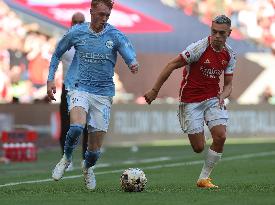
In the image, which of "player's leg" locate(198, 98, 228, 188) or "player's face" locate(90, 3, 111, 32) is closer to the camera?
"player's face" locate(90, 3, 111, 32)

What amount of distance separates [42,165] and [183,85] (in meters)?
6.95

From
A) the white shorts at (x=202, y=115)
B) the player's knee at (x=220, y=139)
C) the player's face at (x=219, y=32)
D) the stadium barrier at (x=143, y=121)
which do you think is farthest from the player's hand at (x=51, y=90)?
the stadium barrier at (x=143, y=121)

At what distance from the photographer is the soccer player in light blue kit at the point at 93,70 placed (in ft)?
38.4

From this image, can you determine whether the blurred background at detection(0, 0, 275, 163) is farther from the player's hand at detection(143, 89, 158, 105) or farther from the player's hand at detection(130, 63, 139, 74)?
the player's hand at detection(130, 63, 139, 74)

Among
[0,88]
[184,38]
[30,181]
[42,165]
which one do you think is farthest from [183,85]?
[184,38]

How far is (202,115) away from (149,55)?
25.2 m

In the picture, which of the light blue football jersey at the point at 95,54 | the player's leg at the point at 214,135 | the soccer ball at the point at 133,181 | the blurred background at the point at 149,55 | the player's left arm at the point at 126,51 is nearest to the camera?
the soccer ball at the point at 133,181

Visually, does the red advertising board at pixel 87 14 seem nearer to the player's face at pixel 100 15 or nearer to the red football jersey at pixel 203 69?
the red football jersey at pixel 203 69

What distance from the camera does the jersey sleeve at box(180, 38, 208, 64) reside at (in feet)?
40.2

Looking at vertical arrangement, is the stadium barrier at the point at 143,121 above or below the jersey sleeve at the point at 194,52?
below

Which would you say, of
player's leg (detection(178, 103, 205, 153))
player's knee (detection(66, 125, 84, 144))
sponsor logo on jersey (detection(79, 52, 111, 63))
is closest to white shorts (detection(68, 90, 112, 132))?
player's knee (detection(66, 125, 84, 144))

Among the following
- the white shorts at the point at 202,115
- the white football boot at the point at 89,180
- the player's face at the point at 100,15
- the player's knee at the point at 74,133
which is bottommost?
the white football boot at the point at 89,180

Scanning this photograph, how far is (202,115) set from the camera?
41.7 feet

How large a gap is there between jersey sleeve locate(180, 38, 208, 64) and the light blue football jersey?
0.76 m
